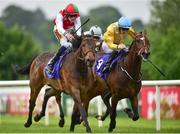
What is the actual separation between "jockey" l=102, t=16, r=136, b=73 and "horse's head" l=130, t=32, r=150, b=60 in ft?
1.50

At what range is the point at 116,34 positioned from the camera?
14648mm

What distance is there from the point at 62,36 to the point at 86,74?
1192mm

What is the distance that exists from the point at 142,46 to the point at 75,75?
4.06ft

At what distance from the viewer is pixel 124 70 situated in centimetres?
1395

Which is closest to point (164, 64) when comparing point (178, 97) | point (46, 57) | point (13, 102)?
point (13, 102)

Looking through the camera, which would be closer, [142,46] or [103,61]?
[142,46]

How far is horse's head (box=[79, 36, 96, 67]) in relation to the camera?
12.6 metres

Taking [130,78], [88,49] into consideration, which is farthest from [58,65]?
[88,49]

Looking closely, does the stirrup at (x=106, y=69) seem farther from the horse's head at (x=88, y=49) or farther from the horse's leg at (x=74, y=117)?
the horse's head at (x=88, y=49)

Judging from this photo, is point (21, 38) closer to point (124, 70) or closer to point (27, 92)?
point (27, 92)

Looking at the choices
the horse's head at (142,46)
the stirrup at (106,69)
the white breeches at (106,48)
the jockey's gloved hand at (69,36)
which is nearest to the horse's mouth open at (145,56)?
the horse's head at (142,46)

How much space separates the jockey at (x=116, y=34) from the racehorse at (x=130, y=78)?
0.27 metres

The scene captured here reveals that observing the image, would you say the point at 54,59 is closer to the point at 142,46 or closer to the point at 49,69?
the point at 49,69

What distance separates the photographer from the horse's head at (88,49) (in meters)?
12.6
